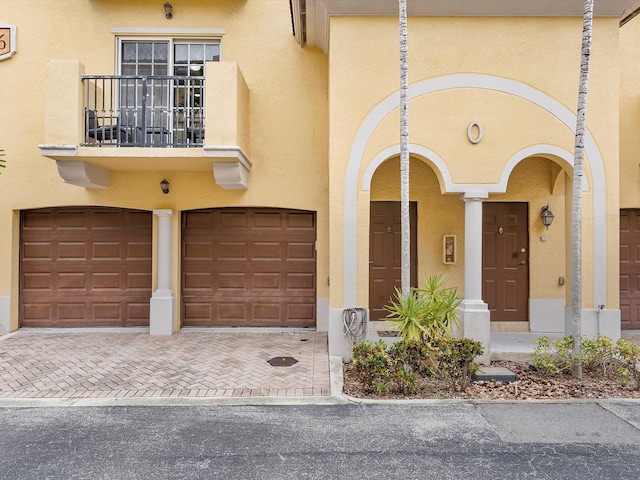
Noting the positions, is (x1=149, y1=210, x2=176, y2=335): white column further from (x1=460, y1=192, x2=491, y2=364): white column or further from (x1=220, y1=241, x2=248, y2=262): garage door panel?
(x1=460, y1=192, x2=491, y2=364): white column

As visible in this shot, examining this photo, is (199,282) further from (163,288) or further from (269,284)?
(269,284)

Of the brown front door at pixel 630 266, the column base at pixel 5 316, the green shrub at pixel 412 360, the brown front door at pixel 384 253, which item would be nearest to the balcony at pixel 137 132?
the brown front door at pixel 384 253

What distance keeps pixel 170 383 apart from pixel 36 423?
145 centimetres

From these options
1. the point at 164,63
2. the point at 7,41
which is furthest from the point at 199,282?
the point at 7,41

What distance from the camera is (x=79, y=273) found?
315 inches

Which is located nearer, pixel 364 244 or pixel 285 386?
pixel 285 386

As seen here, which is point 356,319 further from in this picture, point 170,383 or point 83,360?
point 83,360

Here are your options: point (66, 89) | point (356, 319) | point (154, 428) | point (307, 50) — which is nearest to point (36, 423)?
point (154, 428)

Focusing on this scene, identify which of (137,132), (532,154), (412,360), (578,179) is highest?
(137,132)

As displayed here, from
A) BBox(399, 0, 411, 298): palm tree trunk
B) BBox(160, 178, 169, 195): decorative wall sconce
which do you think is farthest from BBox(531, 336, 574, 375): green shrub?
BBox(160, 178, 169, 195): decorative wall sconce

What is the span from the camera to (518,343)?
6.59 metres

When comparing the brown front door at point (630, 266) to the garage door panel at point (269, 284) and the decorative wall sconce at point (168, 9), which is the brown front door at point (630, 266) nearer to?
the garage door panel at point (269, 284)

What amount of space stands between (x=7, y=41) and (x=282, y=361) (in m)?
7.87

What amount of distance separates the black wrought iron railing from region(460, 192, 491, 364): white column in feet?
14.8
